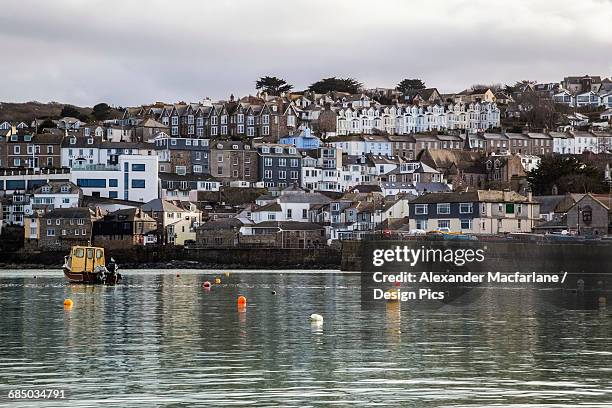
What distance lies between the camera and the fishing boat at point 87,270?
71.1 metres

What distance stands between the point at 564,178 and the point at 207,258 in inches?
1634

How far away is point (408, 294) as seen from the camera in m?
58.0

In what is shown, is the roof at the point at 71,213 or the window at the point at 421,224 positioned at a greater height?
the roof at the point at 71,213

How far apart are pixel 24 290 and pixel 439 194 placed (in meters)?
50.3

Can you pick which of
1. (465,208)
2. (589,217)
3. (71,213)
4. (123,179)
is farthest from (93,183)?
(589,217)

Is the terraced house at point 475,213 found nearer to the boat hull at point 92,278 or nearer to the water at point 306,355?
the boat hull at point 92,278

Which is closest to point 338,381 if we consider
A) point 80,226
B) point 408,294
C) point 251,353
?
point 251,353

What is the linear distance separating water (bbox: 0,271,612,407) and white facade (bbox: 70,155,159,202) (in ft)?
262

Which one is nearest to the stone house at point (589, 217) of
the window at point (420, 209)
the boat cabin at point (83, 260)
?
the window at point (420, 209)

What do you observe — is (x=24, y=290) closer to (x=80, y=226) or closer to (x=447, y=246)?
(x=447, y=246)

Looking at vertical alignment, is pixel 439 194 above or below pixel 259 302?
above

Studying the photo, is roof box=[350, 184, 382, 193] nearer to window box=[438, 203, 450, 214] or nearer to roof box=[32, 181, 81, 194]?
window box=[438, 203, 450, 214]

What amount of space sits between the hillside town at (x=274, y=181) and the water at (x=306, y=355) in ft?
173

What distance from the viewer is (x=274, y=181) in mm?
149625
